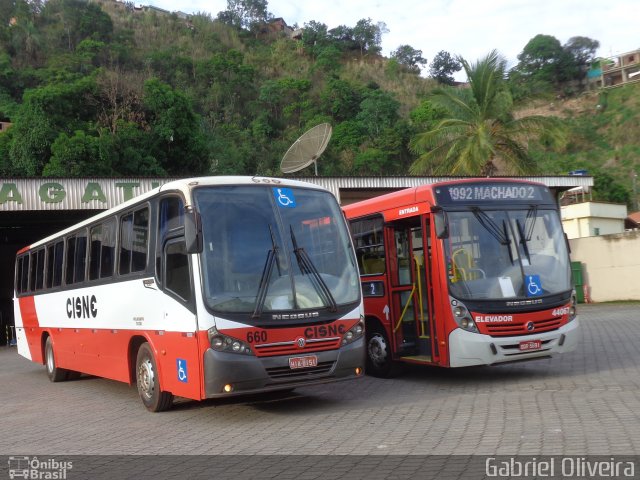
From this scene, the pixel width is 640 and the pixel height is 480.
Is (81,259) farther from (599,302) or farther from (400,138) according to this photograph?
(400,138)

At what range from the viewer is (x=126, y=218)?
1087 centimetres

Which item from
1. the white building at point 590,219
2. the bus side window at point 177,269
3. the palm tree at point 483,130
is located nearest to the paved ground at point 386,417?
the bus side window at point 177,269

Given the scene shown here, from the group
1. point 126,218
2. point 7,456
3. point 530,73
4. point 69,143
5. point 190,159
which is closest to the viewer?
point 7,456

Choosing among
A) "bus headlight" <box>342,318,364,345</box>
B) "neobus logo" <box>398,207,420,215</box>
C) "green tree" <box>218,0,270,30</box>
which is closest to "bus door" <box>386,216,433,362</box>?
"neobus logo" <box>398,207,420,215</box>

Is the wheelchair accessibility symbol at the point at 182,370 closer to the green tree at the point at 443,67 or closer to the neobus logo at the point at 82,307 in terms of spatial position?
the neobus logo at the point at 82,307

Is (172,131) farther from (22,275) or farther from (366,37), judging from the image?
(366,37)

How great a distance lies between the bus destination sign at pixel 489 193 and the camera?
10914 millimetres

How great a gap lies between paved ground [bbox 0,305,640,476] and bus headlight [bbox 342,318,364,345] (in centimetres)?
88

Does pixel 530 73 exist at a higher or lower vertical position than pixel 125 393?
higher

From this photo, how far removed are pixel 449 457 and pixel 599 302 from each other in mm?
25697

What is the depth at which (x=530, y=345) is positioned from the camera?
34.6ft

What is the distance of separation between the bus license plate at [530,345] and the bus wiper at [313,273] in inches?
119

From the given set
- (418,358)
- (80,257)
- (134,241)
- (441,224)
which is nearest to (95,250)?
(80,257)

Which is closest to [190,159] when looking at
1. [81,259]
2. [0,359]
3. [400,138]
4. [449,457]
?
[400,138]
